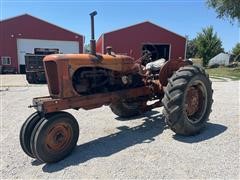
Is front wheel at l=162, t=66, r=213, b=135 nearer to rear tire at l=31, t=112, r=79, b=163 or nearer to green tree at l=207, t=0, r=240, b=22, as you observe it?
rear tire at l=31, t=112, r=79, b=163

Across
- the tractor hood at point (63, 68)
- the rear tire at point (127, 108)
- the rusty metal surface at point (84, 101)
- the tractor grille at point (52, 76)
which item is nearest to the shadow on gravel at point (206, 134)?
the rusty metal surface at point (84, 101)

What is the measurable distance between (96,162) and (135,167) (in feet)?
1.93

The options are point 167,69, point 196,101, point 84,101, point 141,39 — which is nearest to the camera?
point 84,101

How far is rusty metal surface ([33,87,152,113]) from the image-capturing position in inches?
146

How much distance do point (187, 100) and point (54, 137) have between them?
2.56 meters

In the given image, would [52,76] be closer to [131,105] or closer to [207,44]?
[131,105]

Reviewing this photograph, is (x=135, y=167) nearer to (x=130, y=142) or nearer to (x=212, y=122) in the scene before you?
(x=130, y=142)

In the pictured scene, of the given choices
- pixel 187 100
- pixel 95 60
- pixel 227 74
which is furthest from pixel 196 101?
pixel 227 74

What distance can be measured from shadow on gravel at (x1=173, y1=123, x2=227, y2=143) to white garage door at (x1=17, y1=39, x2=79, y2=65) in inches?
879

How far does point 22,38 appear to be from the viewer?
2445cm

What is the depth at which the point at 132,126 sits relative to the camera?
540 cm

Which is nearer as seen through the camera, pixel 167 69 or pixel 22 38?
pixel 167 69

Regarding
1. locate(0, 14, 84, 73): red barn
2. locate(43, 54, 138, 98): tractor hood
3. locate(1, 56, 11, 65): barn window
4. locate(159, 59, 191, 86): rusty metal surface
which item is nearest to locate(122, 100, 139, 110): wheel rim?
locate(159, 59, 191, 86): rusty metal surface

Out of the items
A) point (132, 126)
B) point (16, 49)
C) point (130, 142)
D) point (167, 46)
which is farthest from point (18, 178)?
point (167, 46)
